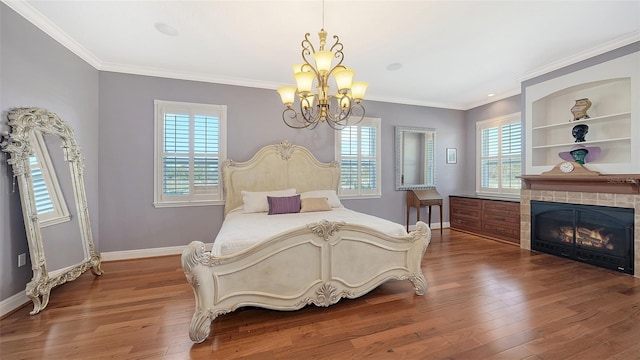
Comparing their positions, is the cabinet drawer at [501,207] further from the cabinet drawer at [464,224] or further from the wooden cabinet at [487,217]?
the cabinet drawer at [464,224]

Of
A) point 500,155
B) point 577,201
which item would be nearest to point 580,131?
point 577,201

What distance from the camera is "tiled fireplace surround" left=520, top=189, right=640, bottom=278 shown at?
293 centimetres

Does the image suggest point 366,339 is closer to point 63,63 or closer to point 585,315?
point 585,315

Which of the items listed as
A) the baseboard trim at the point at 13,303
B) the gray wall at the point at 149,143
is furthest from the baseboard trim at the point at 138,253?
the baseboard trim at the point at 13,303

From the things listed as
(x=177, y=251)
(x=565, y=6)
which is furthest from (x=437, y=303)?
(x=177, y=251)

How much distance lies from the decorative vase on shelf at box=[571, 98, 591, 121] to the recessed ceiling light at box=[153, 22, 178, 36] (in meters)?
5.20

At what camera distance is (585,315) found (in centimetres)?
212

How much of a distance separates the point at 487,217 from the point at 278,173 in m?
3.96

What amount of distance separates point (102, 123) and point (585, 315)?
228 inches

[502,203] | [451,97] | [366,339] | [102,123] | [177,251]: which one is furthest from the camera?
[451,97]

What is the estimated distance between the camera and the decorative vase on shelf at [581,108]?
3.41 metres

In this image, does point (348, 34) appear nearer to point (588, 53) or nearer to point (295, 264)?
point (295, 264)

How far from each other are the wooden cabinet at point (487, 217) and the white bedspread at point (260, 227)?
2961 mm

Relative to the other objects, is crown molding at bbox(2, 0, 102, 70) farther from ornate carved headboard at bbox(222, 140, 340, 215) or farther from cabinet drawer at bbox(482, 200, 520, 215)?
cabinet drawer at bbox(482, 200, 520, 215)
